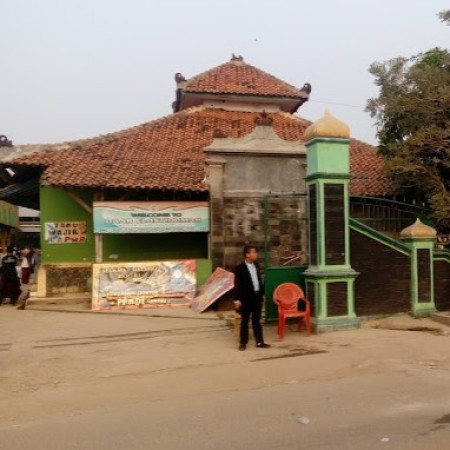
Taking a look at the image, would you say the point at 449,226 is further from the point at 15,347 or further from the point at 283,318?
the point at 15,347

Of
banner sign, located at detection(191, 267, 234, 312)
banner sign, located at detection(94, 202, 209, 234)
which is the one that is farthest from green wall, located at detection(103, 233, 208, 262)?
banner sign, located at detection(191, 267, 234, 312)

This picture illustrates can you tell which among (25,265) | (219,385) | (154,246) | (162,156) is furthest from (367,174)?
(25,265)

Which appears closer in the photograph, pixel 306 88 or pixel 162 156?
pixel 162 156

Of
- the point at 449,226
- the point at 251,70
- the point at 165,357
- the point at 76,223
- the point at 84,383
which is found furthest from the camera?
the point at 251,70

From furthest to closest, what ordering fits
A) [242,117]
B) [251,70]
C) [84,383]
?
[251,70], [242,117], [84,383]

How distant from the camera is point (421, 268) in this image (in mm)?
9125

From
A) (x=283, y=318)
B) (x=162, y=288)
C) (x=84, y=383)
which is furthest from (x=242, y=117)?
(x=84, y=383)

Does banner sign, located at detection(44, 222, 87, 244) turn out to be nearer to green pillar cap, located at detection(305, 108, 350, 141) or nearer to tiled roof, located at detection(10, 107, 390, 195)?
tiled roof, located at detection(10, 107, 390, 195)

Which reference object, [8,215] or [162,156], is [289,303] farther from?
[8,215]

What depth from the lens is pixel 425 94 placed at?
1083 centimetres

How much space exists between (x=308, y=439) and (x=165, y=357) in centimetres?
336

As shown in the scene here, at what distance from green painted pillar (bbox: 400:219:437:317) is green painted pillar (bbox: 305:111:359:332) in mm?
1381

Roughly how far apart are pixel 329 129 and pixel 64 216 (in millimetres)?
8541

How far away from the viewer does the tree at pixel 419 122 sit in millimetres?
10578
